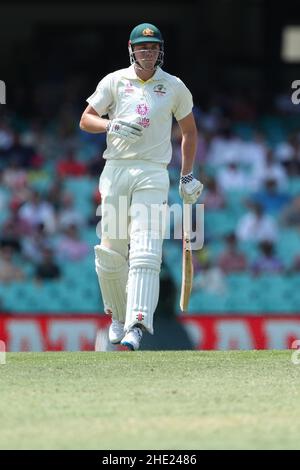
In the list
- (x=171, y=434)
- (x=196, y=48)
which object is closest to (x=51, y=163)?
(x=196, y=48)

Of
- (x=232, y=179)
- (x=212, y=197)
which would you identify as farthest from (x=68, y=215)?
(x=232, y=179)

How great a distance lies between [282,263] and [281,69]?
5.44 m

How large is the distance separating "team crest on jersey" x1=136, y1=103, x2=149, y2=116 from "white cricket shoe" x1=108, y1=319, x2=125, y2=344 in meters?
1.35

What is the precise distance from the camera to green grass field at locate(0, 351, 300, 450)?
15.0 ft

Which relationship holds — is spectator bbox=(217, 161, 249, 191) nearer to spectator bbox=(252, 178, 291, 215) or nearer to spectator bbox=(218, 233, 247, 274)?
spectator bbox=(252, 178, 291, 215)

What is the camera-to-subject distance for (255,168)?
15.7 metres

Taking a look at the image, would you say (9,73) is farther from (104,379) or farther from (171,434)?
(171,434)

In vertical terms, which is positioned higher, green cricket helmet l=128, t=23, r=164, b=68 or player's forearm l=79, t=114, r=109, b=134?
green cricket helmet l=128, t=23, r=164, b=68

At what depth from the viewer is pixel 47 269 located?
14.0 m

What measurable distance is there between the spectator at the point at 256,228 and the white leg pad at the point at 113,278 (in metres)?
7.09

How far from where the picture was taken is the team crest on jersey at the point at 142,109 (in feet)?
23.4

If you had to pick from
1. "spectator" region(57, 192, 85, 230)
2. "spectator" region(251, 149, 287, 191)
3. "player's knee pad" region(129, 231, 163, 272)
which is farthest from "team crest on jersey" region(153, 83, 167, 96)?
"spectator" region(251, 149, 287, 191)

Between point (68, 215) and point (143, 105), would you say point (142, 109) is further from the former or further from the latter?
point (68, 215)

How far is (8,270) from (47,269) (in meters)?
0.44
